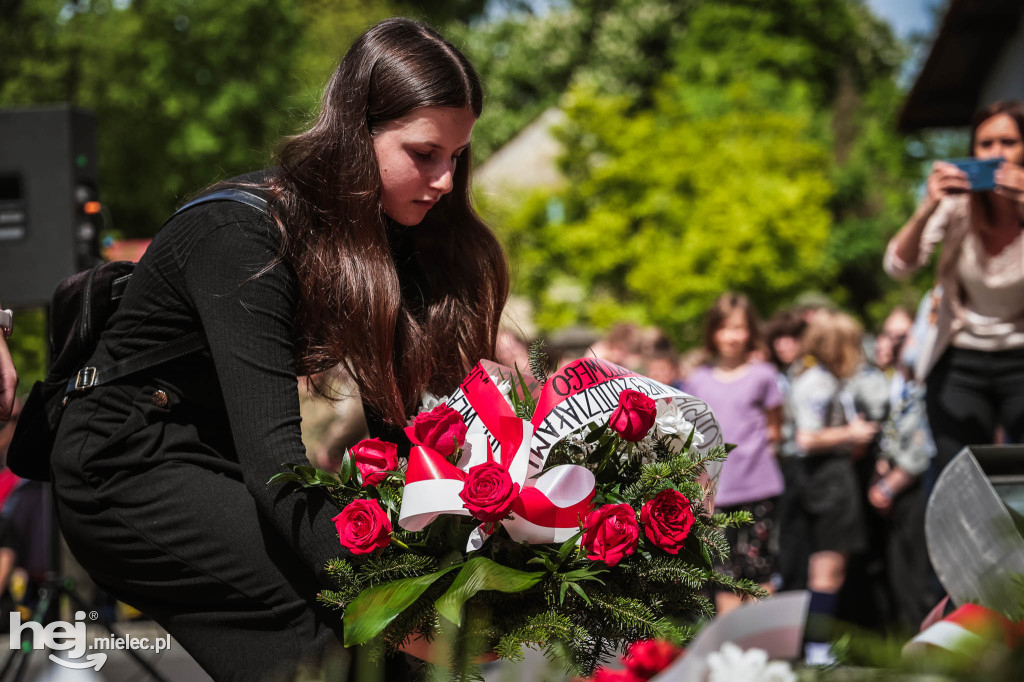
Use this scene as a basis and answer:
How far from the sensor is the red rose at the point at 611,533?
1715mm

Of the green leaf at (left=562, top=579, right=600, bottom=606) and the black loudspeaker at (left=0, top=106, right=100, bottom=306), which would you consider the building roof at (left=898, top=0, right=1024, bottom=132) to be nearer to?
the black loudspeaker at (left=0, top=106, right=100, bottom=306)

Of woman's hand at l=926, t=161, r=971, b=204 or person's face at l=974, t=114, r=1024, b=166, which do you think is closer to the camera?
woman's hand at l=926, t=161, r=971, b=204

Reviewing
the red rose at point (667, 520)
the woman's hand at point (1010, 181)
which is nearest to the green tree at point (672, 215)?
the woman's hand at point (1010, 181)

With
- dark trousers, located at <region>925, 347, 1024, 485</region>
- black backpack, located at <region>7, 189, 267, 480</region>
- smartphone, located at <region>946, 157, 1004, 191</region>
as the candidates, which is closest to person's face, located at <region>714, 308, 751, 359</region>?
dark trousers, located at <region>925, 347, 1024, 485</region>

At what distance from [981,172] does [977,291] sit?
1.50 ft

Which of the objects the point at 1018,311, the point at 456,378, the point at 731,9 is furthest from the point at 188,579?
the point at 731,9

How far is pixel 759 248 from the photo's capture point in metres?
19.9

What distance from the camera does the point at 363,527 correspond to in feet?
5.71

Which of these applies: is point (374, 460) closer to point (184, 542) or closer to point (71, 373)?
point (184, 542)

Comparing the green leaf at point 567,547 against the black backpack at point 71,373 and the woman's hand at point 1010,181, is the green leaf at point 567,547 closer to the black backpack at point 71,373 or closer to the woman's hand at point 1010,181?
the black backpack at point 71,373

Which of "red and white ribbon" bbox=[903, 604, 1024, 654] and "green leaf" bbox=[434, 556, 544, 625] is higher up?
"red and white ribbon" bbox=[903, 604, 1024, 654]

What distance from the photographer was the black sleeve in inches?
72.5

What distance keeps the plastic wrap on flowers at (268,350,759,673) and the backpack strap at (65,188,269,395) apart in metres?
0.40

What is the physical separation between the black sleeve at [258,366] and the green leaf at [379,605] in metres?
0.16
